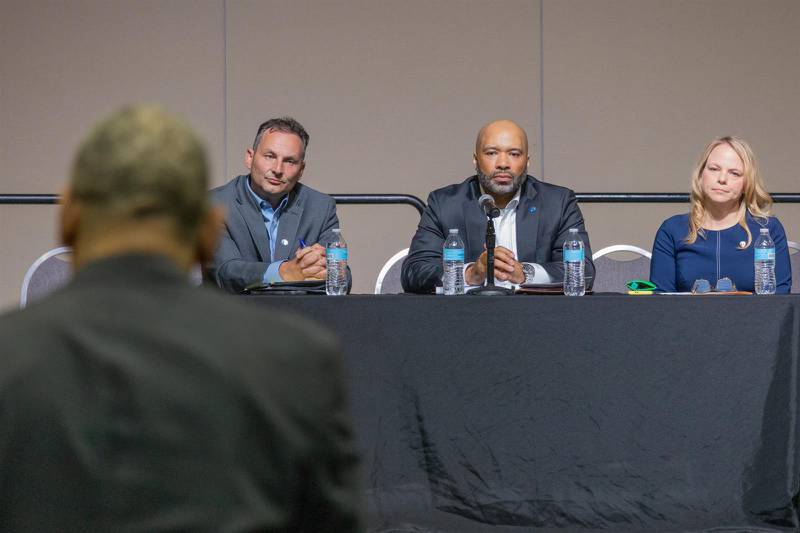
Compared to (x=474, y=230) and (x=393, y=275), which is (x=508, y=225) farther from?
(x=393, y=275)

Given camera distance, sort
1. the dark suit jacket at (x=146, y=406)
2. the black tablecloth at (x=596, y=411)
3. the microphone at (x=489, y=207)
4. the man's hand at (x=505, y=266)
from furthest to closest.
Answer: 1. the man's hand at (x=505, y=266)
2. the microphone at (x=489, y=207)
3. the black tablecloth at (x=596, y=411)
4. the dark suit jacket at (x=146, y=406)

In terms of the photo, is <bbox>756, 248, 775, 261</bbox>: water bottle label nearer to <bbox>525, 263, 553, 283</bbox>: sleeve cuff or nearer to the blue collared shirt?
<bbox>525, 263, 553, 283</bbox>: sleeve cuff

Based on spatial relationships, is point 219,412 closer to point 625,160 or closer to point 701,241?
point 701,241

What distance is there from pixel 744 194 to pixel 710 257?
0.77 feet

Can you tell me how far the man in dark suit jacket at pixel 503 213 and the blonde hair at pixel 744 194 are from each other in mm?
353

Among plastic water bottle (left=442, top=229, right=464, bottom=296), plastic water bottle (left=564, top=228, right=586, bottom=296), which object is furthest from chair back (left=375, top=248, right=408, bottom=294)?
plastic water bottle (left=564, top=228, right=586, bottom=296)

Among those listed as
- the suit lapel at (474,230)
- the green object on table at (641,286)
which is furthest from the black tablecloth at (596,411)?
the suit lapel at (474,230)

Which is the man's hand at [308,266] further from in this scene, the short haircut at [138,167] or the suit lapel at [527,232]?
the short haircut at [138,167]

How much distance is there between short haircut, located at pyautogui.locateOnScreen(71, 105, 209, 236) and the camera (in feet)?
2.50

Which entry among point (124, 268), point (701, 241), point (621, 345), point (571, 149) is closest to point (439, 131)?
point (571, 149)

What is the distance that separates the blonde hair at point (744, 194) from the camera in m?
3.35

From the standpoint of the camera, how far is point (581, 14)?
17.5 feet

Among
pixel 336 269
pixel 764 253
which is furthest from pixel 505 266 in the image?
pixel 764 253

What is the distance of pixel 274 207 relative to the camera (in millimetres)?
3533
